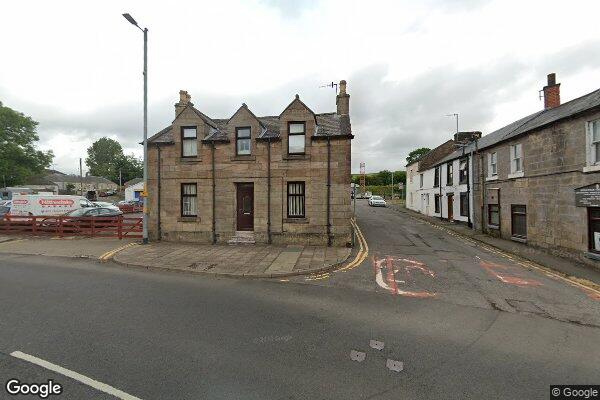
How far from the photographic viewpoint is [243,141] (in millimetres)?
14414

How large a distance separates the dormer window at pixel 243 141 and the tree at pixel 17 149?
52741 mm

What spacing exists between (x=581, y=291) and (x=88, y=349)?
11.7 meters

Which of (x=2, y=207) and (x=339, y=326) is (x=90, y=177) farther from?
(x=339, y=326)

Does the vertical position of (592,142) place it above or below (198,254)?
above

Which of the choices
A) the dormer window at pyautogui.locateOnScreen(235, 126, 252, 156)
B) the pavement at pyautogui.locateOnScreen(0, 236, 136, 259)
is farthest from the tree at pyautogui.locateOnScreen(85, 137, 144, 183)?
the dormer window at pyautogui.locateOnScreen(235, 126, 252, 156)

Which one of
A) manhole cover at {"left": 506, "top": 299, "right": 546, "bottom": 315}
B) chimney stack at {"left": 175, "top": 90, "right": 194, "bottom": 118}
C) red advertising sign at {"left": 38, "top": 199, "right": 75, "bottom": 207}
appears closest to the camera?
manhole cover at {"left": 506, "top": 299, "right": 546, "bottom": 315}

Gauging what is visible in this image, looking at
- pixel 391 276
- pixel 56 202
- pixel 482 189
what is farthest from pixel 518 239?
pixel 56 202

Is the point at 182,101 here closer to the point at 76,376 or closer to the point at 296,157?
the point at 296,157

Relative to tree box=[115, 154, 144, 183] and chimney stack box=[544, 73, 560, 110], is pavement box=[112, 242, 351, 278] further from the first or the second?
tree box=[115, 154, 144, 183]

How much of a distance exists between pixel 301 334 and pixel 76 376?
3.20 metres

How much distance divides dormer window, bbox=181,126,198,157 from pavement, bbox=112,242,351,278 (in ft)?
15.7

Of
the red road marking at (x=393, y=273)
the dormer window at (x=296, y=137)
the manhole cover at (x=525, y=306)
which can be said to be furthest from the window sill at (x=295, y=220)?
the manhole cover at (x=525, y=306)

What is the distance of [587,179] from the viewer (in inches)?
420

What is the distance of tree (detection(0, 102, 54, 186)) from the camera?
146 ft
